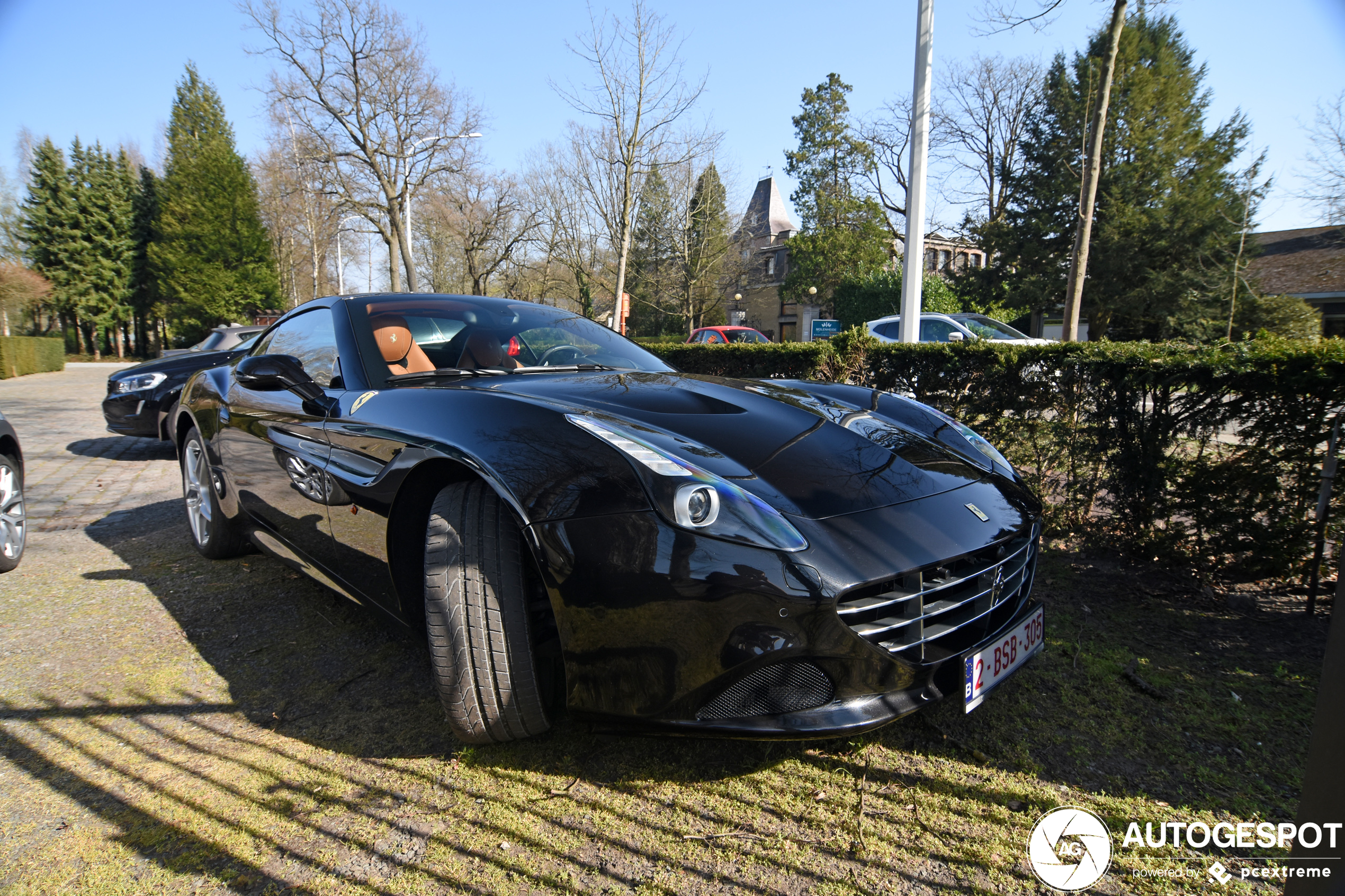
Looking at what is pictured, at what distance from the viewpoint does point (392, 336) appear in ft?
9.44

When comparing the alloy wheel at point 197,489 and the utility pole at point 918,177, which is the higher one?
the utility pole at point 918,177

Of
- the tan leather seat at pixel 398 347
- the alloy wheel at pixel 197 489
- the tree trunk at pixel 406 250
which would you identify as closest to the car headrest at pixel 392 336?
the tan leather seat at pixel 398 347

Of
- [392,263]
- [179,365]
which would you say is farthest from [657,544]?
[392,263]

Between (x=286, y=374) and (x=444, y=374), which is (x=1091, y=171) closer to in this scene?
(x=444, y=374)

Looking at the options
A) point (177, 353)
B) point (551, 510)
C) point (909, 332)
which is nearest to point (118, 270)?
point (177, 353)

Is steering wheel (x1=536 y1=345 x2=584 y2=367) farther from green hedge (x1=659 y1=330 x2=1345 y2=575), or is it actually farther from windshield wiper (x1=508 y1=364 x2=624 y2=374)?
green hedge (x1=659 y1=330 x2=1345 y2=575)

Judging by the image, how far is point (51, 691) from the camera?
2660 mm

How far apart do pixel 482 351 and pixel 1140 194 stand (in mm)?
28662

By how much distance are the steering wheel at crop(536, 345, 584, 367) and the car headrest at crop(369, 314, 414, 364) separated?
1.73 feet

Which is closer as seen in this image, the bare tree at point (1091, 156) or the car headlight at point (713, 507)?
the car headlight at point (713, 507)

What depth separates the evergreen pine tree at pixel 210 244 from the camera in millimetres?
34500

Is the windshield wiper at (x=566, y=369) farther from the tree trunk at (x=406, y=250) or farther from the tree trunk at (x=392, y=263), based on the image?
the tree trunk at (x=392, y=263)

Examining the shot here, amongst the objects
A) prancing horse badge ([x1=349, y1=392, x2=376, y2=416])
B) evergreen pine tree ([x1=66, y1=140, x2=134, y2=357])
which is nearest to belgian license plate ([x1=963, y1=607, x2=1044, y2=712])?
prancing horse badge ([x1=349, y1=392, x2=376, y2=416])

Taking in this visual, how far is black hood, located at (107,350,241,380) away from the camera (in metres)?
7.77
